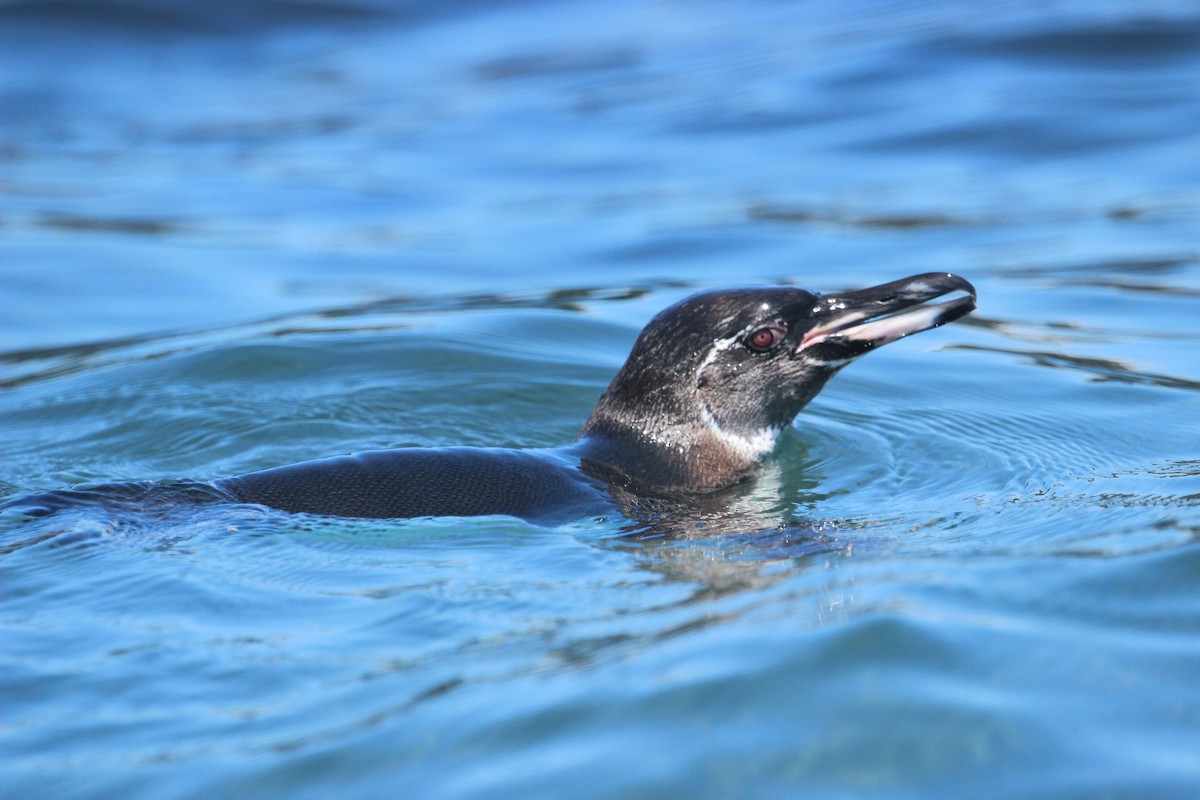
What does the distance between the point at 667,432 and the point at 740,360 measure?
0.44 metres

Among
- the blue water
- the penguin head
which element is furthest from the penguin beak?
the blue water

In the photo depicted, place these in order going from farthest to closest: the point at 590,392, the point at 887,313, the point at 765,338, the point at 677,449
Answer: the point at 590,392 < the point at 677,449 < the point at 765,338 < the point at 887,313

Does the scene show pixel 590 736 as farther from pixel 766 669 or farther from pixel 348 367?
pixel 348 367

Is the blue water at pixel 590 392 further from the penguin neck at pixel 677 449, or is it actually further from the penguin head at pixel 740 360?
the penguin head at pixel 740 360

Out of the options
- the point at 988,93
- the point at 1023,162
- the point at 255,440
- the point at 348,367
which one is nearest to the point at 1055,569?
the point at 255,440

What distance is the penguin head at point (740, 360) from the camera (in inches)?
242

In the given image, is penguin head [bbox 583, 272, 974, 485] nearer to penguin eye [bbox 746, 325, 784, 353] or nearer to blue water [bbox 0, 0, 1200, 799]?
penguin eye [bbox 746, 325, 784, 353]

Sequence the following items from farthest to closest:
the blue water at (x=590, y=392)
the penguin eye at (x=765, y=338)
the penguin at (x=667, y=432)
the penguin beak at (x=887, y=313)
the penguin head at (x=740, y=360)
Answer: the penguin eye at (x=765, y=338) → the penguin head at (x=740, y=360) → the penguin beak at (x=887, y=313) → the penguin at (x=667, y=432) → the blue water at (x=590, y=392)

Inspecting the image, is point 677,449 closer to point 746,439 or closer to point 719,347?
point 746,439

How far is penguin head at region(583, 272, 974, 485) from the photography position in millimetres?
6145

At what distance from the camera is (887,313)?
6117 mm

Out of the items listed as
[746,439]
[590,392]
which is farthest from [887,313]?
[590,392]

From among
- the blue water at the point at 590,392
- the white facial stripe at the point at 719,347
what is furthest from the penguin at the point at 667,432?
the blue water at the point at 590,392

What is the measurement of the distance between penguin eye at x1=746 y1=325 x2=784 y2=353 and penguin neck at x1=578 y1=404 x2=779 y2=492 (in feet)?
1.20
